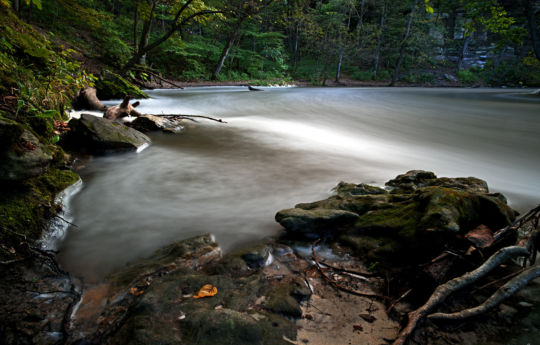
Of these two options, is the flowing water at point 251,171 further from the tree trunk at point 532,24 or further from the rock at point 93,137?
the tree trunk at point 532,24

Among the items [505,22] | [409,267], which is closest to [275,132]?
[409,267]

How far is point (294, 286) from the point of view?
6.45 ft

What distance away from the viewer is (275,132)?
27.4 feet

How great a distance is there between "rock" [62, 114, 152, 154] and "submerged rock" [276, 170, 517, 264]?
4201 mm

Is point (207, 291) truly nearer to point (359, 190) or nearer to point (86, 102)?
point (359, 190)

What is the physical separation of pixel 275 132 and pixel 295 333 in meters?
7.13

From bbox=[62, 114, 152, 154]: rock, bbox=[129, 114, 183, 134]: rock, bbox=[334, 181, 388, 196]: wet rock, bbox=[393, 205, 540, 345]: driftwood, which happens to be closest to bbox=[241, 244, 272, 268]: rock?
bbox=[393, 205, 540, 345]: driftwood

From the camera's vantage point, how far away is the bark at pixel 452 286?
1.46 meters

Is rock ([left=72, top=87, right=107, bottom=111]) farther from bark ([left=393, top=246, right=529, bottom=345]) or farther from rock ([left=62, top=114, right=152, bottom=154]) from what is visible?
bark ([left=393, top=246, right=529, bottom=345])

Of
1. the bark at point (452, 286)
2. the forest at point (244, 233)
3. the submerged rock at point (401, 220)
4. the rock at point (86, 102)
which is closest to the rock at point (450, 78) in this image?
the forest at point (244, 233)

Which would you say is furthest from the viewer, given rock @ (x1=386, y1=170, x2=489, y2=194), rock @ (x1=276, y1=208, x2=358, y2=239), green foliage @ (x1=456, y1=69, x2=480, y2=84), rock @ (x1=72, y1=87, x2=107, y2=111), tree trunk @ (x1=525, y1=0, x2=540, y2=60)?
green foliage @ (x1=456, y1=69, x2=480, y2=84)

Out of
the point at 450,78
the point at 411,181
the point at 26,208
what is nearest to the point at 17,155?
the point at 26,208

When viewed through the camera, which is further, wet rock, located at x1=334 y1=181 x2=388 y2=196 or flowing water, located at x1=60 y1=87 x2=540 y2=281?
wet rock, located at x1=334 y1=181 x2=388 y2=196

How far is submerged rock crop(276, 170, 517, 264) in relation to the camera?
2.16 m
